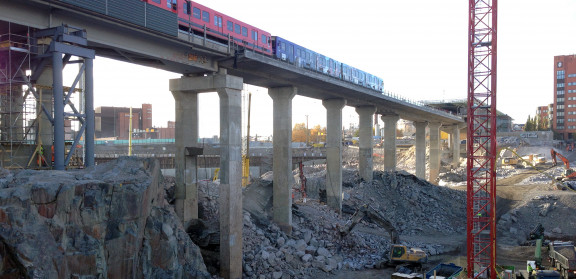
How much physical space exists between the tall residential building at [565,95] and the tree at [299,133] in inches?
2452

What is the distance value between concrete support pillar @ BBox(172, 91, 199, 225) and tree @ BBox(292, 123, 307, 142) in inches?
3684

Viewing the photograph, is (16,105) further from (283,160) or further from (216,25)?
(283,160)

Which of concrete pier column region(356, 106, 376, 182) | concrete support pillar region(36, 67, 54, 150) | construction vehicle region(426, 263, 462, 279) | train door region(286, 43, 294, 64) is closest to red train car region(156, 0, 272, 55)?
train door region(286, 43, 294, 64)

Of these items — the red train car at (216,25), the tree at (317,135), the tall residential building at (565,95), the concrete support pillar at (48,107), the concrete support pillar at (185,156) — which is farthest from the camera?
the tree at (317,135)

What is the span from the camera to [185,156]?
2606 cm

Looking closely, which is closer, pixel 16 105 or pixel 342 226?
pixel 16 105

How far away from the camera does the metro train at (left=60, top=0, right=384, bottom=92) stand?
1841 centimetres

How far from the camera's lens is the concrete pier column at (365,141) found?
44406 mm

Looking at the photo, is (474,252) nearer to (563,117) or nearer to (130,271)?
(130,271)

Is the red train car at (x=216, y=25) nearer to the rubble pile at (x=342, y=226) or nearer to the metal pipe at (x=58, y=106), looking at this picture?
the metal pipe at (x=58, y=106)

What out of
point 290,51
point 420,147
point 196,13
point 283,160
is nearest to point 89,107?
point 196,13

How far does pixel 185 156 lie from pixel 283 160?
7487 mm

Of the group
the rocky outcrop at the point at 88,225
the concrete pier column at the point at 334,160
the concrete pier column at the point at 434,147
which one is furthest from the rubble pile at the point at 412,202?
the rocky outcrop at the point at 88,225

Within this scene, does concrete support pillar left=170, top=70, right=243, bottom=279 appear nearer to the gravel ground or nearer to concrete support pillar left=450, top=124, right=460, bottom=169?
the gravel ground
